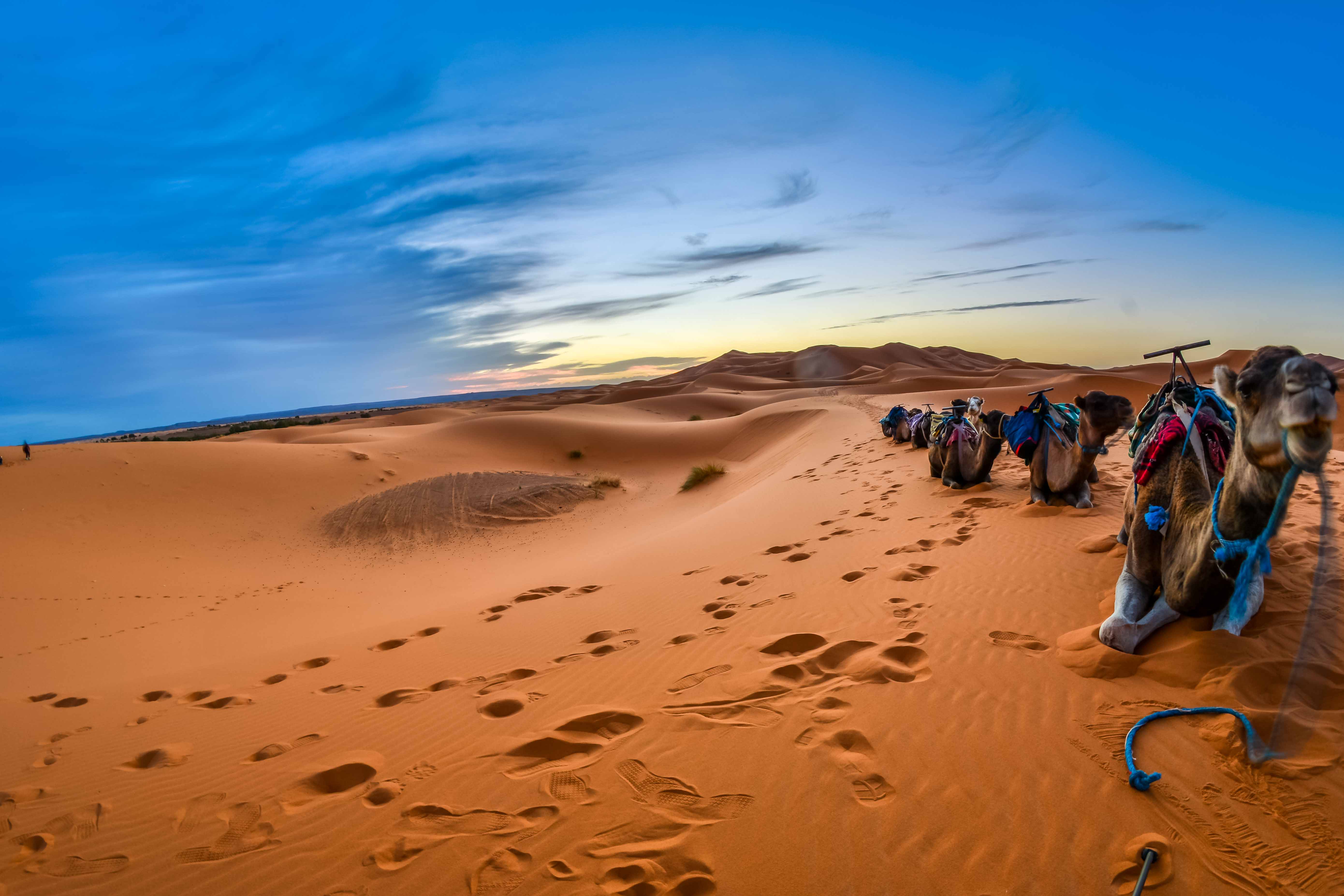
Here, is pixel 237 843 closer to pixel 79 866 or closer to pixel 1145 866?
pixel 79 866

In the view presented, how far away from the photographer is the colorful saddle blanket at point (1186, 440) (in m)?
3.71

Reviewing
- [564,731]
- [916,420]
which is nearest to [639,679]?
[564,731]

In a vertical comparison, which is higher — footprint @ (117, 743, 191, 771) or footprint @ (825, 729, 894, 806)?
footprint @ (825, 729, 894, 806)

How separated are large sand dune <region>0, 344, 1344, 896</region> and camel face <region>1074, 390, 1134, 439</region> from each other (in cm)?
100

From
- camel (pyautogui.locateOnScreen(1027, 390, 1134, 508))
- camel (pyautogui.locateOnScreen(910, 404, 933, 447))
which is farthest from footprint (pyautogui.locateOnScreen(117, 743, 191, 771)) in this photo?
camel (pyautogui.locateOnScreen(910, 404, 933, 447))

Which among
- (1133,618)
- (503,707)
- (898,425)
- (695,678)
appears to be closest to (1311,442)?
(1133,618)

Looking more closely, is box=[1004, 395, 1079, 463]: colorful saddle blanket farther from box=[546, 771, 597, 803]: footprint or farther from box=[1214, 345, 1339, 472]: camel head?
box=[546, 771, 597, 803]: footprint

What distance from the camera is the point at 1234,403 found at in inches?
99.6

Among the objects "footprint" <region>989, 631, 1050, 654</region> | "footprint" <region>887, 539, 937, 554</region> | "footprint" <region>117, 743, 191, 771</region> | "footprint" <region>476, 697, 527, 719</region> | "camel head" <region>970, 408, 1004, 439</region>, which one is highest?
"camel head" <region>970, 408, 1004, 439</region>

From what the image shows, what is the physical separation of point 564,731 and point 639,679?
797 millimetres

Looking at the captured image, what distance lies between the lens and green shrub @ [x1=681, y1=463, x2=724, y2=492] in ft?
58.4

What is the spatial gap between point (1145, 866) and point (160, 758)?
18.0ft

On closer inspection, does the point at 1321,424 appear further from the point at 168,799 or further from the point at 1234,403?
the point at 168,799

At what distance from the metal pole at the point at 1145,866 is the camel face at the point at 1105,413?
4663 millimetres
